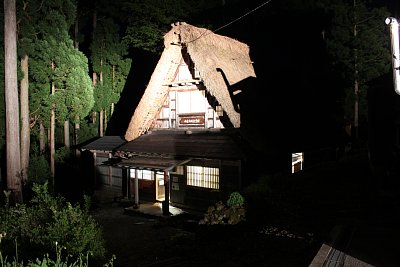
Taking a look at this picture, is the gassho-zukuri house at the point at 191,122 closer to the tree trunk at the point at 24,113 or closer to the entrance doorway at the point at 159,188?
the entrance doorway at the point at 159,188

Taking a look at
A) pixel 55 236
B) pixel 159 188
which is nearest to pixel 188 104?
pixel 159 188

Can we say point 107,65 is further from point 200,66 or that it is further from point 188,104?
point 200,66

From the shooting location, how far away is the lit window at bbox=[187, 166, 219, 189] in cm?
1358

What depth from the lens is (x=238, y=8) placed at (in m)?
24.3

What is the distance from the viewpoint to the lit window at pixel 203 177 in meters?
13.6

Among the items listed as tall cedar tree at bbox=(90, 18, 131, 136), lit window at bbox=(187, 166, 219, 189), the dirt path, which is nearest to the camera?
the dirt path

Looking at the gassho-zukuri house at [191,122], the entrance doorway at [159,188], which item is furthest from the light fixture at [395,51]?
the entrance doorway at [159,188]

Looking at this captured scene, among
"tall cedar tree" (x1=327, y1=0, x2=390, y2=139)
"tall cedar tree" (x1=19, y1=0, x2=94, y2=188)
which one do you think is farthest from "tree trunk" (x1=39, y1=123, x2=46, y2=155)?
"tall cedar tree" (x1=327, y1=0, x2=390, y2=139)

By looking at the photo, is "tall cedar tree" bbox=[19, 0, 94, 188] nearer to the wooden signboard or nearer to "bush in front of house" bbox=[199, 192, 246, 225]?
the wooden signboard

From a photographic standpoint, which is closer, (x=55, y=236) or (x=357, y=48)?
(x=55, y=236)

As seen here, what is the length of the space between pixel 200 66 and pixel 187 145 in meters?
3.34

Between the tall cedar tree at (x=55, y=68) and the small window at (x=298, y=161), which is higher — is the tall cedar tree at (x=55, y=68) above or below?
above

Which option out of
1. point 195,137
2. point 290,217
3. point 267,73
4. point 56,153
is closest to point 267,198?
point 290,217

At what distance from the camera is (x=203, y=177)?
1400cm
